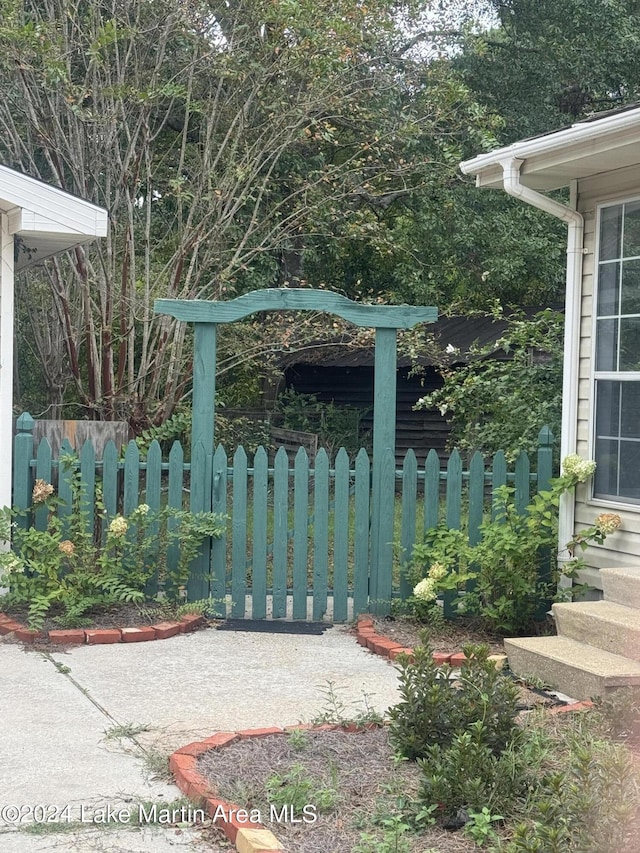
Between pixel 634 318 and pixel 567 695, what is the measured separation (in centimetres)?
252

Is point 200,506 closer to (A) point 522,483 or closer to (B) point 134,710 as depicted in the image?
(A) point 522,483

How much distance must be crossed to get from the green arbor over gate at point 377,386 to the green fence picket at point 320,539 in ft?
1.13

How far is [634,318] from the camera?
247 inches

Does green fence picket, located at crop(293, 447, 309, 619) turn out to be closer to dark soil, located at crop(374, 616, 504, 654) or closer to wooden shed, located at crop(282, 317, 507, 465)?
dark soil, located at crop(374, 616, 504, 654)

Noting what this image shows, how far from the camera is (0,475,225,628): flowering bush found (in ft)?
21.7

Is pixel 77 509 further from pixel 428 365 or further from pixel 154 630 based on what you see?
pixel 428 365

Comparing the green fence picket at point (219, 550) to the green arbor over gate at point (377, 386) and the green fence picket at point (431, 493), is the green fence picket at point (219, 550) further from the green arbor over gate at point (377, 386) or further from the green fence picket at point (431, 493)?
the green fence picket at point (431, 493)

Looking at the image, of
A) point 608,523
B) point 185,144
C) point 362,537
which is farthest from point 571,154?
point 185,144

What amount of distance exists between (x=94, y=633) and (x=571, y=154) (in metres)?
4.24

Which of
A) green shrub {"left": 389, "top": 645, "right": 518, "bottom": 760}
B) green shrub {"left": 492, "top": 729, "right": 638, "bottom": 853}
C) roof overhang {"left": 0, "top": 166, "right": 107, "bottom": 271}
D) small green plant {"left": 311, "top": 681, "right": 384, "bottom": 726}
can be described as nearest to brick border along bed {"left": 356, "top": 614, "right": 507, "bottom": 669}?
small green plant {"left": 311, "top": 681, "right": 384, "bottom": 726}

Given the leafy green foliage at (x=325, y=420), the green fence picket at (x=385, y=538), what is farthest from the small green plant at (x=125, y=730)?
the leafy green foliage at (x=325, y=420)

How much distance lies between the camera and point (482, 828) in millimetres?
3250

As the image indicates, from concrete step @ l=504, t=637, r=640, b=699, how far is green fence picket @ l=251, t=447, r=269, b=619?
215cm

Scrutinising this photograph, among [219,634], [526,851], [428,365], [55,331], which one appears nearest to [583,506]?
[219,634]
